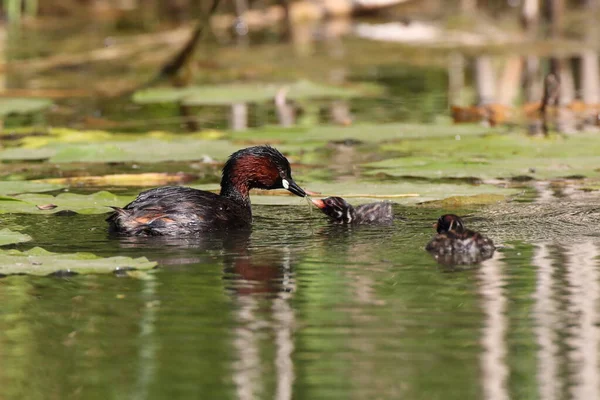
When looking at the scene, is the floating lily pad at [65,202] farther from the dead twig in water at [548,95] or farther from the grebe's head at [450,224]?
the dead twig in water at [548,95]

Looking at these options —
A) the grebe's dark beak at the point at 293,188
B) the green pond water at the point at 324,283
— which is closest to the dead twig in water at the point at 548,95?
the green pond water at the point at 324,283

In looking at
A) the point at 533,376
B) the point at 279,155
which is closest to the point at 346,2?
the point at 279,155

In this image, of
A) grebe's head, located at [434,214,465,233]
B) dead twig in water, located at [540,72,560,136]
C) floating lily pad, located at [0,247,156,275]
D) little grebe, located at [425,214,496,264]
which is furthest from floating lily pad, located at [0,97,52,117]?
little grebe, located at [425,214,496,264]

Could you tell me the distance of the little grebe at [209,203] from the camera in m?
6.65

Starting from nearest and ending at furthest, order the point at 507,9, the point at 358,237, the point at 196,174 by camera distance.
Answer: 1. the point at 358,237
2. the point at 196,174
3. the point at 507,9

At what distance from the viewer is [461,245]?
595 centimetres

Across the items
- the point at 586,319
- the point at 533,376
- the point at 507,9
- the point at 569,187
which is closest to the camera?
the point at 533,376

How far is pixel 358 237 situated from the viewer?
21.7 feet

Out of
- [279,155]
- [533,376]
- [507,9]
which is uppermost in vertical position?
[507,9]

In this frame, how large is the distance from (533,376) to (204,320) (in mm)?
1305

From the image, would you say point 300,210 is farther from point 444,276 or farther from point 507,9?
point 507,9

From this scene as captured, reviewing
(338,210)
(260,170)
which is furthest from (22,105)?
(338,210)

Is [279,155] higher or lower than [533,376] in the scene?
higher

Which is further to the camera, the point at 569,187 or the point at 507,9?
the point at 507,9
